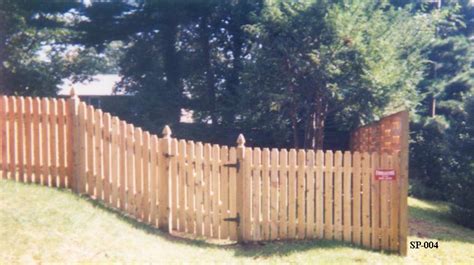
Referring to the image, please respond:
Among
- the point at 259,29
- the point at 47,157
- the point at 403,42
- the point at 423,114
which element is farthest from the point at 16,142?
the point at 423,114

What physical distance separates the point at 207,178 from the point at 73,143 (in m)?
2.27

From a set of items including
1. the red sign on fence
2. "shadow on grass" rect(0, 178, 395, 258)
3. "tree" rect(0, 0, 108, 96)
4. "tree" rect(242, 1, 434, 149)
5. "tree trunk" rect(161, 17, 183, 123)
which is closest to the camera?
"shadow on grass" rect(0, 178, 395, 258)

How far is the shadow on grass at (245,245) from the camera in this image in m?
6.57

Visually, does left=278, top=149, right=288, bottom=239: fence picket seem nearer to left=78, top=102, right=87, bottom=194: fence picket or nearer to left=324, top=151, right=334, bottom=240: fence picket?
left=324, top=151, right=334, bottom=240: fence picket

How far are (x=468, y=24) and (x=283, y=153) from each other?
1840 cm

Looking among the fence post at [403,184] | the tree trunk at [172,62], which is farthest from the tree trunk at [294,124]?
the fence post at [403,184]

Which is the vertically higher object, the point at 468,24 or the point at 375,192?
the point at 468,24

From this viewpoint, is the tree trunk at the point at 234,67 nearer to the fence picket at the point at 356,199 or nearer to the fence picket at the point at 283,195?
the fence picket at the point at 283,195

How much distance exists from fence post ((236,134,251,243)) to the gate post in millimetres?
2638

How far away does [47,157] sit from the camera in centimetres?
717

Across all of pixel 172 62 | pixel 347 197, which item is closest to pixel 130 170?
pixel 347 197

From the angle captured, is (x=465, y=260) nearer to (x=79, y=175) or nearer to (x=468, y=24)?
(x=79, y=175)

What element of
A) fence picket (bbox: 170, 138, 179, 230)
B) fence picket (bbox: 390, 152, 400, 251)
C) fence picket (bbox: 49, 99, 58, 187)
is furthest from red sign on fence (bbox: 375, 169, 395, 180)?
fence picket (bbox: 49, 99, 58, 187)

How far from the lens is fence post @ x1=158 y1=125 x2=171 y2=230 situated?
22.9ft
